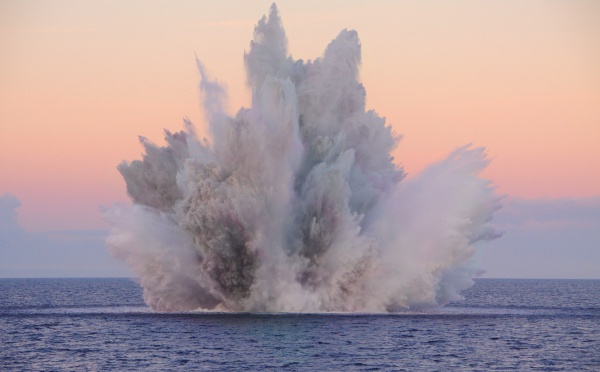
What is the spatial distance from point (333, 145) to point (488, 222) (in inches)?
721

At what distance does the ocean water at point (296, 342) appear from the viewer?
198 feet

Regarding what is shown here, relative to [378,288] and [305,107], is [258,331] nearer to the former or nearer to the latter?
[378,288]

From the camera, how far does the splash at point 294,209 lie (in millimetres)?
84625

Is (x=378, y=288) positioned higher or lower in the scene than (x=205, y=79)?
lower

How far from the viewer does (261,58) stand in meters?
92.5

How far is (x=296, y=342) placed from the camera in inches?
2744

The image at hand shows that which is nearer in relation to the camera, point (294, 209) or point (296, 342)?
point (296, 342)

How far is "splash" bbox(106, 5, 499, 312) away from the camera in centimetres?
8462

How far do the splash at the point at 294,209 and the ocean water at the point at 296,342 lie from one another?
2669 millimetres

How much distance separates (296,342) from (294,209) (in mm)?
19571

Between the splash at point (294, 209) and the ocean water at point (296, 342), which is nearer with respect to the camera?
the ocean water at point (296, 342)

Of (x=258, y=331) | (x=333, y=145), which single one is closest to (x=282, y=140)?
(x=333, y=145)

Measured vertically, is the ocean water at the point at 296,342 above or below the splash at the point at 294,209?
below

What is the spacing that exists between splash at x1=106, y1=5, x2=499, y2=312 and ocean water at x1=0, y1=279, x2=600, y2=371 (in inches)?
105
